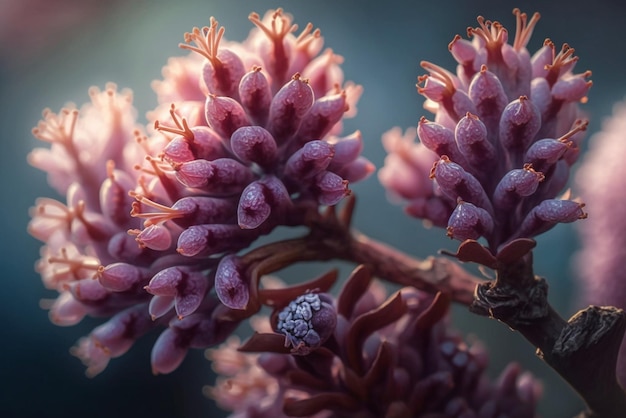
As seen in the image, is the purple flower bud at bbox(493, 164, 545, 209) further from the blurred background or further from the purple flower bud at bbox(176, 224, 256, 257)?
the blurred background

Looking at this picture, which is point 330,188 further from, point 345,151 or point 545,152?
point 545,152

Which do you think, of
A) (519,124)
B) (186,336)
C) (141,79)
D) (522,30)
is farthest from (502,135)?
(141,79)

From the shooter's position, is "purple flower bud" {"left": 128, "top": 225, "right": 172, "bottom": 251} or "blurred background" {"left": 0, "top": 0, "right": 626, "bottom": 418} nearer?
"purple flower bud" {"left": 128, "top": 225, "right": 172, "bottom": 251}

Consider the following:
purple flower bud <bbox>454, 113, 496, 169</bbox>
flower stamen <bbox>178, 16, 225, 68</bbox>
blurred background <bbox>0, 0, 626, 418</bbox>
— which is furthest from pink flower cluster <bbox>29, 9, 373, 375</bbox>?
blurred background <bbox>0, 0, 626, 418</bbox>

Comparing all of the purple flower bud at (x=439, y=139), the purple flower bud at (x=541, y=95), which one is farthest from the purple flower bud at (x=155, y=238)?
the purple flower bud at (x=541, y=95)

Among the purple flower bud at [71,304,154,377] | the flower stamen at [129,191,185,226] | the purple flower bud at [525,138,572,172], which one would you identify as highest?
the purple flower bud at [525,138,572,172]

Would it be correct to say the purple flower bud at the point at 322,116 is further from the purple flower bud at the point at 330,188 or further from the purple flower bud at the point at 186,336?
the purple flower bud at the point at 186,336
